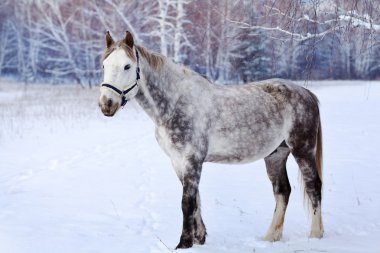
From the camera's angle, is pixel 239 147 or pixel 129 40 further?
pixel 239 147

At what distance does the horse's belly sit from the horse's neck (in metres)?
0.51

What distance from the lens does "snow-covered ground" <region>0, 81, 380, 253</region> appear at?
14.8 ft

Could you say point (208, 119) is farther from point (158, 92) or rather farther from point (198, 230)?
point (198, 230)

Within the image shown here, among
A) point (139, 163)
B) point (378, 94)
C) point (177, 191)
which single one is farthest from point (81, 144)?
point (378, 94)

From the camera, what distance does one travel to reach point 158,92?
13.8ft

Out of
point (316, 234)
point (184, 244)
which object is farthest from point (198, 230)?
point (316, 234)

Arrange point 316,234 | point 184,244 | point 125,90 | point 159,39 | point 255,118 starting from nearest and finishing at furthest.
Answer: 1. point 125,90
2. point 184,244
3. point 255,118
4. point 316,234
5. point 159,39

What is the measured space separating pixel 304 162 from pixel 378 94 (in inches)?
751

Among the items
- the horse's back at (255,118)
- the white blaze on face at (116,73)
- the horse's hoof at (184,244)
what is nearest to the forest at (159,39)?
the horse's back at (255,118)

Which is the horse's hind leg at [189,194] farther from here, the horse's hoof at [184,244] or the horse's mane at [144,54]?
the horse's mane at [144,54]

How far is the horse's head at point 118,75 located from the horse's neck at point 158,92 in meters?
0.21

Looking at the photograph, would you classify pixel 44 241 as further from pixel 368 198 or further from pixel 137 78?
pixel 368 198

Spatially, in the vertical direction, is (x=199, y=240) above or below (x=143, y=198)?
above

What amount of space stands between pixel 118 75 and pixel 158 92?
515 millimetres
